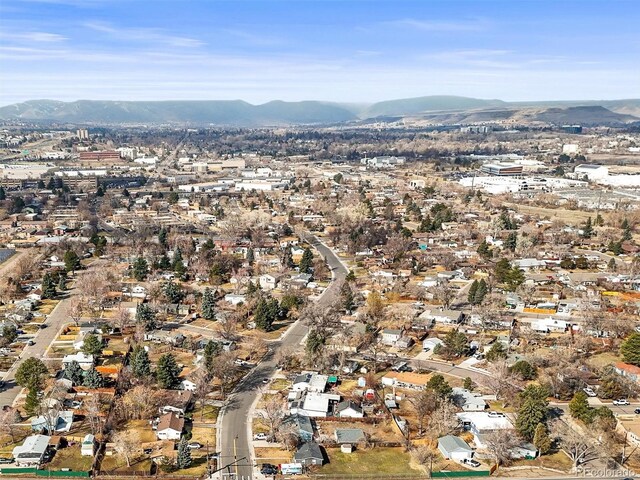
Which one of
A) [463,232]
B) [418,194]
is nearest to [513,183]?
[418,194]

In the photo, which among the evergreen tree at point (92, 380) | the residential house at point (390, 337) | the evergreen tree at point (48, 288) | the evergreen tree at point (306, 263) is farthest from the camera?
the evergreen tree at point (306, 263)

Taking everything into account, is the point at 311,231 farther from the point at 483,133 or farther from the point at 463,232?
the point at 483,133

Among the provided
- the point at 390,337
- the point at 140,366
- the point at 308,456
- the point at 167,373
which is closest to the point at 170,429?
the point at 167,373

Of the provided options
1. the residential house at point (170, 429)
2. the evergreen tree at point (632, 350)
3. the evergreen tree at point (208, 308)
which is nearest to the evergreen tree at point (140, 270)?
the evergreen tree at point (208, 308)

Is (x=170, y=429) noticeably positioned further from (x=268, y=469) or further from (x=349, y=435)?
(x=349, y=435)

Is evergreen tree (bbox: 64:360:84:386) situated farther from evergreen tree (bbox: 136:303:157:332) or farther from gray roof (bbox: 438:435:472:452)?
gray roof (bbox: 438:435:472:452)

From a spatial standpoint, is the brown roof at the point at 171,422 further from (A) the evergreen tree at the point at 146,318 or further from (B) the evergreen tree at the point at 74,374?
(A) the evergreen tree at the point at 146,318
